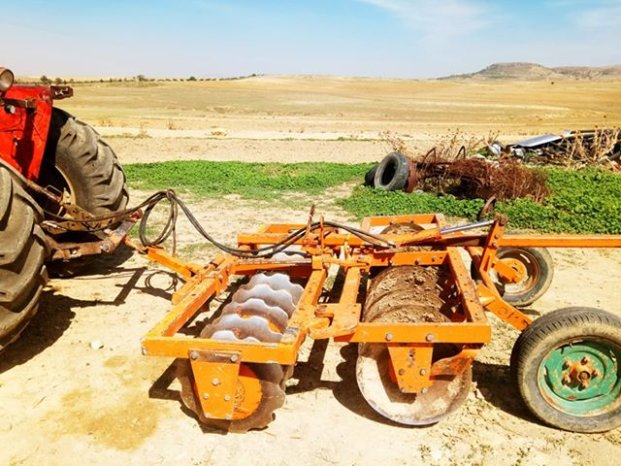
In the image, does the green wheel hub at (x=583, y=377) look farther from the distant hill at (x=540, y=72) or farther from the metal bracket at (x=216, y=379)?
the distant hill at (x=540, y=72)

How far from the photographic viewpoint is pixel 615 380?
318 centimetres

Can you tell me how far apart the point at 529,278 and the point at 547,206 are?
341cm

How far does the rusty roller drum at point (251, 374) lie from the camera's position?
3.04 metres

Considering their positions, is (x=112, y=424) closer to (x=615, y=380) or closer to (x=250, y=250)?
(x=250, y=250)

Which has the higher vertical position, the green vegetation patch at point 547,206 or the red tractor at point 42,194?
the red tractor at point 42,194

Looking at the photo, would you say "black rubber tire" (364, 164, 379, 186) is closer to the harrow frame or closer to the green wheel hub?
the harrow frame

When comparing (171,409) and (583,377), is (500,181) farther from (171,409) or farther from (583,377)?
(171,409)

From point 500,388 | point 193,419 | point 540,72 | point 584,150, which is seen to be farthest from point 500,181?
point 540,72

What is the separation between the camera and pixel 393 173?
9.27m

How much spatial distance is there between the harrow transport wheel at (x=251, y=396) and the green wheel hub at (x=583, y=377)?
1550mm

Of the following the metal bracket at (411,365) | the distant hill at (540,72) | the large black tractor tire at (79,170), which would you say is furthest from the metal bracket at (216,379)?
the distant hill at (540,72)

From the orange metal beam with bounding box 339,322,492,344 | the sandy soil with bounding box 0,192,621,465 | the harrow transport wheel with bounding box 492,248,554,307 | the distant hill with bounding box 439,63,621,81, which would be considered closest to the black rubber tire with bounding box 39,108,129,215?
the sandy soil with bounding box 0,192,621,465

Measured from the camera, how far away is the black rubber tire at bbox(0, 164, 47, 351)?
331cm

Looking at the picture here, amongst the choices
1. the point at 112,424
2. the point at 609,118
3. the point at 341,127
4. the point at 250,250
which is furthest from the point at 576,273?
the point at 609,118
